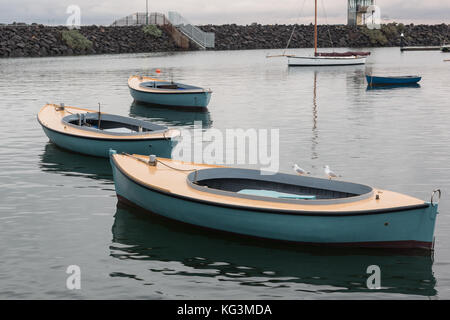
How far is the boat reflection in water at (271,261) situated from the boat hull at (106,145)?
6841 millimetres

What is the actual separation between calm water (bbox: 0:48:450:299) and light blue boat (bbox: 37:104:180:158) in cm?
68

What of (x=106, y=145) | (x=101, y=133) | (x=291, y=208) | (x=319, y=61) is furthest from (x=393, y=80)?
(x=291, y=208)

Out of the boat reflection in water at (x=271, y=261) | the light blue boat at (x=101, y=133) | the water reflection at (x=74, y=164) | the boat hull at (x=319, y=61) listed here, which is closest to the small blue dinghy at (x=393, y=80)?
the boat hull at (x=319, y=61)

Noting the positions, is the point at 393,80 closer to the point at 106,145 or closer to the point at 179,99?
the point at 179,99

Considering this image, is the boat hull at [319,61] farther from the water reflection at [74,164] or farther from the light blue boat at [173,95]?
the water reflection at [74,164]

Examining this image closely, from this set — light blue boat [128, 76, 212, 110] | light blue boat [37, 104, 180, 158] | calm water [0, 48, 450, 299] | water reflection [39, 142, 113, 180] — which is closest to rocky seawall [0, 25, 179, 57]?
calm water [0, 48, 450, 299]

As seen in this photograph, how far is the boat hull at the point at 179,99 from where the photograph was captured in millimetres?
38438

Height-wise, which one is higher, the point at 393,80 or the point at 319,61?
the point at 319,61

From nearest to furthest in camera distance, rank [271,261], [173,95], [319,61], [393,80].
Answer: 1. [271,261]
2. [173,95]
3. [393,80]
4. [319,61]

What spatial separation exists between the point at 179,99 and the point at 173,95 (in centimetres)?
46

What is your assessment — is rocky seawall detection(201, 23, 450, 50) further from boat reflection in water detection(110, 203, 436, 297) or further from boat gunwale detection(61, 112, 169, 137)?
boat reflection in water detection(110, 203, 436, 297)

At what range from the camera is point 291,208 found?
44.2 feet
